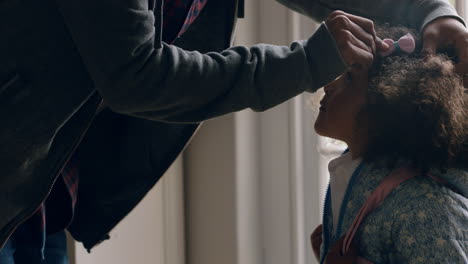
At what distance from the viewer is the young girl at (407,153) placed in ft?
2.89

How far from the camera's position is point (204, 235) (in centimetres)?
157

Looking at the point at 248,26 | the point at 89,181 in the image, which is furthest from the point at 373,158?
the point at 248,26

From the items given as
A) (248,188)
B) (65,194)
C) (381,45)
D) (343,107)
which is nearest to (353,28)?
(381,45)

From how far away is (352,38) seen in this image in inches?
30.1

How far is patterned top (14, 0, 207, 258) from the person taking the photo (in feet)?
2.89

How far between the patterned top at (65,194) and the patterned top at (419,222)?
0.38 m

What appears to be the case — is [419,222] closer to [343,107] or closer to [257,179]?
[343,107]

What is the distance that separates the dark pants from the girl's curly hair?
539 mm

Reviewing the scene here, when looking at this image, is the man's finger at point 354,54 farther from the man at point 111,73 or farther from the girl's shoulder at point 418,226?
the girl's shoulder at point 418,226

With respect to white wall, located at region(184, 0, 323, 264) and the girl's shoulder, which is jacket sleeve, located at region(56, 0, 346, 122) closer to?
the girl's shoulder

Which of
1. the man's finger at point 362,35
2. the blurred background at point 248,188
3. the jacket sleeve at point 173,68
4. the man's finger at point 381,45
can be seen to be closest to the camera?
the jacket sleeve at point 173,68

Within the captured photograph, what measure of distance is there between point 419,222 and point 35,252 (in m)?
0.57

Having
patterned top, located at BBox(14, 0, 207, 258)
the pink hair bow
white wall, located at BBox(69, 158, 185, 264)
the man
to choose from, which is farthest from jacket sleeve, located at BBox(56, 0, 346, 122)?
white wall, located at BBox(69, 158, 185, 264)

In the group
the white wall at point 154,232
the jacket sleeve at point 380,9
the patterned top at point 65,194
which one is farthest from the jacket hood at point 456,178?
the white wall at point 154,232
